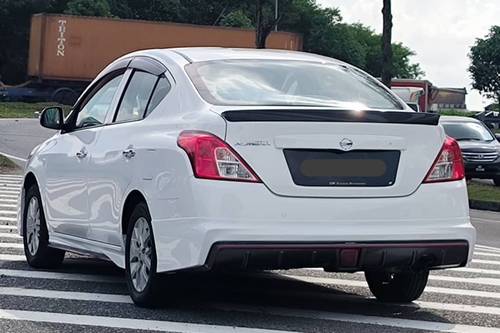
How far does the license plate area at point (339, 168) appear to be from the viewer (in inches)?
251

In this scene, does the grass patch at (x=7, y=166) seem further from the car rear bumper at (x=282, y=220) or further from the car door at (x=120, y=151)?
the car rear bumper at (x=282, y=220)

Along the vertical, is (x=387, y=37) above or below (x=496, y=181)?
Answer: above

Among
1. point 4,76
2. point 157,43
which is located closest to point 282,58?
point 157,43

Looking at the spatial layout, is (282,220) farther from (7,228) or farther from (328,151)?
(7,228)

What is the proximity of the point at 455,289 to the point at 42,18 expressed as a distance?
148 ft

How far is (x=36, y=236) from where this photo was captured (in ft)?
29.4

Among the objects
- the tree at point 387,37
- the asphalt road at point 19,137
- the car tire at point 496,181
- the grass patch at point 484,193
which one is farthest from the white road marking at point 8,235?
the tree at point 387,37

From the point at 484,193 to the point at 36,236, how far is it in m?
14.1

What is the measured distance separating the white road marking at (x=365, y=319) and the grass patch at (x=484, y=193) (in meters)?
14.1

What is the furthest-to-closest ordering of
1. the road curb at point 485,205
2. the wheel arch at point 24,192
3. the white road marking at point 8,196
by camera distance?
the road curb at point 485,205 → the white road marking at point 8,196 → the wheel arch at point 24,192

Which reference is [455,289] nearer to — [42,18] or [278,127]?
[278,127]

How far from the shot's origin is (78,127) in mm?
8508

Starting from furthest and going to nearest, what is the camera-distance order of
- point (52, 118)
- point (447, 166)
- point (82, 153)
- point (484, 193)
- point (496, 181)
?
1. point (496, 181)
2. point (484, 193)
3. point (52, 118)
4. point (82, 153)
5. point (447, 166)

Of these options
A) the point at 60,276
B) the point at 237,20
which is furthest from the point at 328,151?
the point at 237,20
